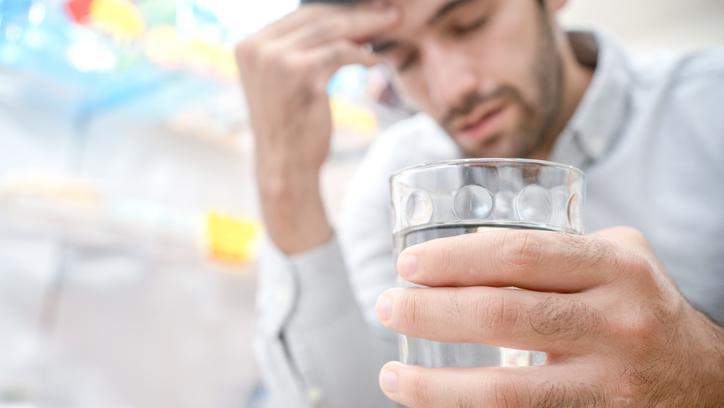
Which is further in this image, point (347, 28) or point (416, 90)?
point (416, 90)

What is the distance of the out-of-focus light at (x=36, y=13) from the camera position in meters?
1.06

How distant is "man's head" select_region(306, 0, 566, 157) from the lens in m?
0.99

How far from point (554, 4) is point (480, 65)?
1.00ft

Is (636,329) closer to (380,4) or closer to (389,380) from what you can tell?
(389,380)

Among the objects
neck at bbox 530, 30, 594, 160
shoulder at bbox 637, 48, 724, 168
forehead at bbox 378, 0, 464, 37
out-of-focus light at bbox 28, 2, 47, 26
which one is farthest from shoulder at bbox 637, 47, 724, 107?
out-of-focus light at bbox 28, 2, 47, 26

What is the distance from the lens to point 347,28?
102cm

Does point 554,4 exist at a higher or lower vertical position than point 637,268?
higher

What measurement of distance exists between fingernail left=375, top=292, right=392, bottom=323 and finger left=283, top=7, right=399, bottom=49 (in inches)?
27.4

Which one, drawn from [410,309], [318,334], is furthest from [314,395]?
[410,309]

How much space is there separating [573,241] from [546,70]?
812 millimetres

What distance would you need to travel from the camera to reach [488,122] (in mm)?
1019

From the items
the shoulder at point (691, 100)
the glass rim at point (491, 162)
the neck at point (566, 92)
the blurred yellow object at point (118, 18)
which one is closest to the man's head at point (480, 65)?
the neck at point (566, 92)

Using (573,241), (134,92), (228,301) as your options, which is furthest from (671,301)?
(228,301)

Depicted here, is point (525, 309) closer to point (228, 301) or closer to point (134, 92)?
point (134, 92)
